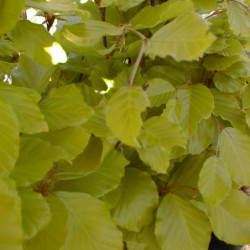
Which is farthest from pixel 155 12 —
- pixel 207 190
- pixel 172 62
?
pixel 207 190

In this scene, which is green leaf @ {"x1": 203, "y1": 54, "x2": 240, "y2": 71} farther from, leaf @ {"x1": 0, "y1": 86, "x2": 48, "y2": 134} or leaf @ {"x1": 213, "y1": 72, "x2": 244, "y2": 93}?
leaf @ {"x1": 0, "y1": 86, "x2": 48, "y2": 134}

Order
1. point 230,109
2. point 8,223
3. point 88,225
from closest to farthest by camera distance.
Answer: point 8,223 < point 88,225 < point 230,109

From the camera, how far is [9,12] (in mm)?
213

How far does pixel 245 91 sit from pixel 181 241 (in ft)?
0.65

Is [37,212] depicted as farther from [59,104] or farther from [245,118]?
[245,118]

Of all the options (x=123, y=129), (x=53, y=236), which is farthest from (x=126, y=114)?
(x=53, y=236)

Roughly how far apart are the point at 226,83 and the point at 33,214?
0.28 metres

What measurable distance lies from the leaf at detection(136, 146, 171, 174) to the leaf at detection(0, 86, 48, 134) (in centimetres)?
11

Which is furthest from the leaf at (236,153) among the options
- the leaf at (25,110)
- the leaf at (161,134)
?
the leaf at (25,110)

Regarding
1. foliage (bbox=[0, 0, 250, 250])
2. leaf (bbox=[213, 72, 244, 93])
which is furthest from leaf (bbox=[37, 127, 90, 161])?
leaf (bbox=[213, 72, 244, 93])

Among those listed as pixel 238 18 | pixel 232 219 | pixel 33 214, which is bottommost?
pixel 232 219

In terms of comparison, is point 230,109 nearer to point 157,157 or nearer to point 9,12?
point 157,157

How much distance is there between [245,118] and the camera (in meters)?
0.38

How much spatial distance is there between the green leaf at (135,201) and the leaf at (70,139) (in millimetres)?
94
